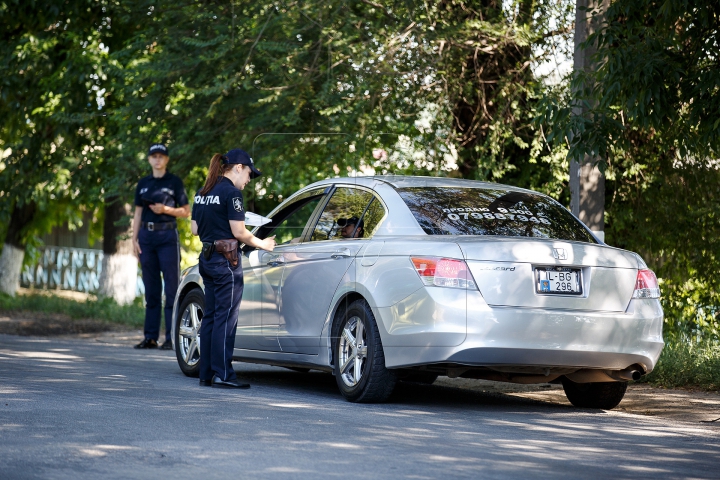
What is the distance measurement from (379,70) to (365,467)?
827 cm

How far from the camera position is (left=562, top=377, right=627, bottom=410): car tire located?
845 centimetres

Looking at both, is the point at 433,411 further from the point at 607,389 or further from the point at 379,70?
the point at 379,70

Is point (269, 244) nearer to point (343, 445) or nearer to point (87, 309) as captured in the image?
point (343, 445)

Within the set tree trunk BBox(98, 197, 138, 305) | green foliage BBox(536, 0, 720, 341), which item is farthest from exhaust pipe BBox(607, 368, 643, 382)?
tree trunk BBox(98, 197, 138, 305)

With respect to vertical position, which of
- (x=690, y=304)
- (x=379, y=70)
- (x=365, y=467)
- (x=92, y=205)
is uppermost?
(x=379, y=70)

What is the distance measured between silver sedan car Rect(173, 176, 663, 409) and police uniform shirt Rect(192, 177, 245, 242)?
20.4 inches

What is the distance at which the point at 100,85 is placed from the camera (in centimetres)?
1945

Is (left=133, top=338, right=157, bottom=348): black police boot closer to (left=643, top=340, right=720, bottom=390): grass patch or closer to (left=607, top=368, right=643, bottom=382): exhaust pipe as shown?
(left=643, top=340, right=720, bottom=390): grass patch

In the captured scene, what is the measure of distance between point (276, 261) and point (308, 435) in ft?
9.21

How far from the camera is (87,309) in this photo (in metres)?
18.4

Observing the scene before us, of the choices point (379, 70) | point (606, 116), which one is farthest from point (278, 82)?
point (606, 116)

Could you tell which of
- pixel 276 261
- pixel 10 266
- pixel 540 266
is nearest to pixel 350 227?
pixel 276 261

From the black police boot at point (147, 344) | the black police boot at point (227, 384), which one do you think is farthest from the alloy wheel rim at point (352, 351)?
the black police boot at point (147, 344)

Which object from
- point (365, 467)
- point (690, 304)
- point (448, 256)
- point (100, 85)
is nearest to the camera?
point (365, 467)
